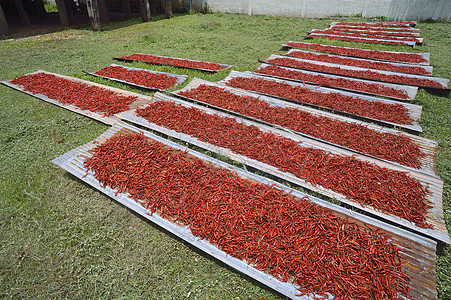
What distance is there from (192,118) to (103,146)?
5.69 feet

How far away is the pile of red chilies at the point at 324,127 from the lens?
396cm

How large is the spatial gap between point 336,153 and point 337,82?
3743mm

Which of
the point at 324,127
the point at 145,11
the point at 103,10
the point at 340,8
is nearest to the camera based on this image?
the point at 324,127

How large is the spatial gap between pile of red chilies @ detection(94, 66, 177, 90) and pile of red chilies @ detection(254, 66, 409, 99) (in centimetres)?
285

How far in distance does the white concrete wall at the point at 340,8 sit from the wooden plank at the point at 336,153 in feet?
54.7

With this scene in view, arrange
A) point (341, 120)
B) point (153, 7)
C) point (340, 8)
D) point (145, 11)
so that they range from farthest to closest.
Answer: point (153, 7) < point (340, 8) < point (145, 11) < point (341, 120)

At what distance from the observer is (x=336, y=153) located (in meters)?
3.87

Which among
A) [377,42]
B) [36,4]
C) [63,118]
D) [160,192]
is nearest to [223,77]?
[63,118]

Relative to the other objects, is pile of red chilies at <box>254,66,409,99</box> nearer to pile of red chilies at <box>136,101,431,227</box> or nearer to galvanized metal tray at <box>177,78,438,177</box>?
galvanized metal tray at <box>177,78,438,177</box>

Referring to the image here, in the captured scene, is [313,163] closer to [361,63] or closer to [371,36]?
[361,63]

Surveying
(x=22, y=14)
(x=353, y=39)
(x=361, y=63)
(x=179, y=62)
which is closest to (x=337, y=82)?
(x=361, y=63)

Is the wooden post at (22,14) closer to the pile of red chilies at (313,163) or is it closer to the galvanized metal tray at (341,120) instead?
the galvanized metal tray at (341,120)

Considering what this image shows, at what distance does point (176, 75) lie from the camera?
7160mm

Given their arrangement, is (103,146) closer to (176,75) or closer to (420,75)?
(176,75)
